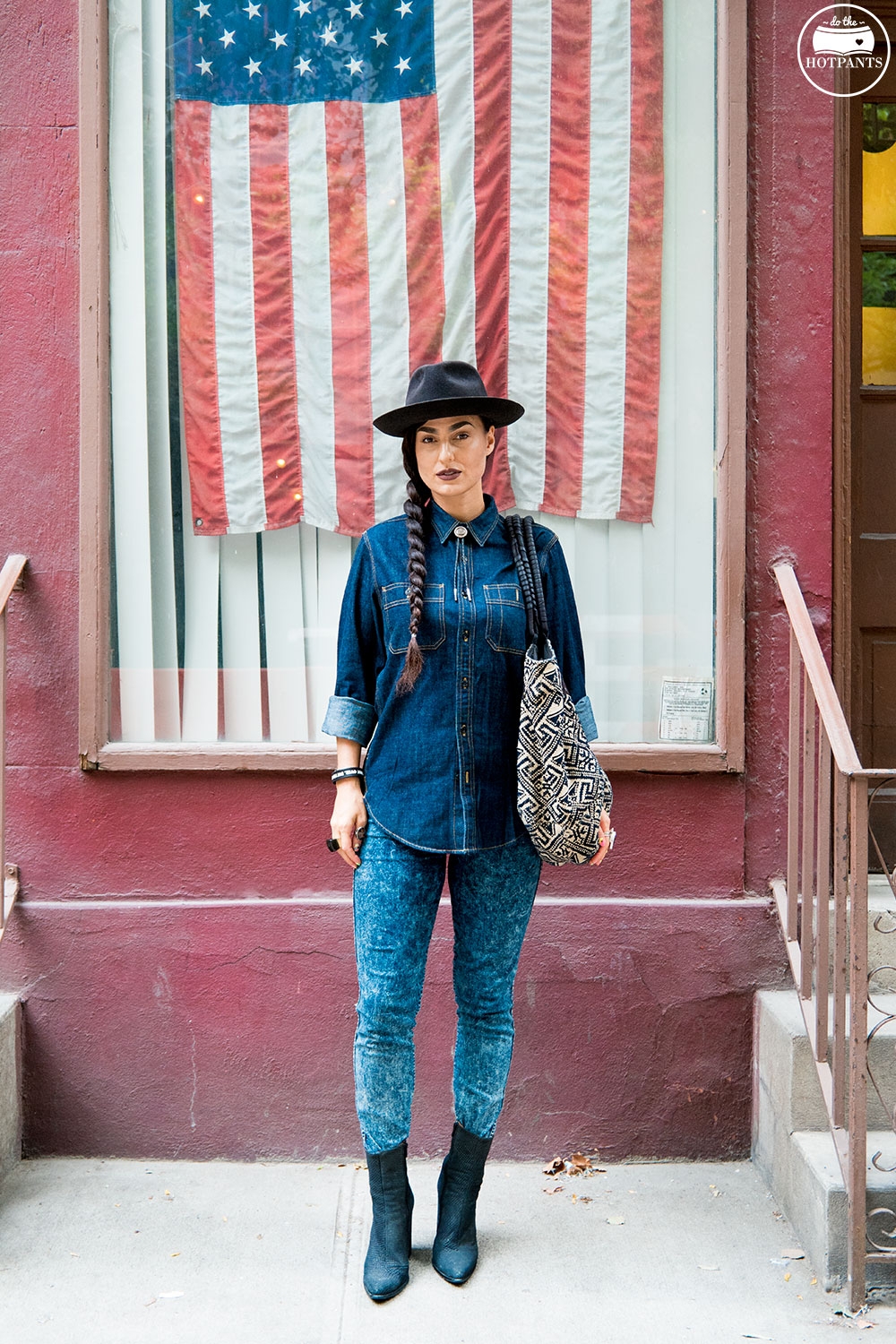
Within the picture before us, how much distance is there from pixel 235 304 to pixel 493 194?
2.98ft

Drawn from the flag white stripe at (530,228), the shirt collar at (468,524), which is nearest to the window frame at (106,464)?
the flag white stripe at (530,228)

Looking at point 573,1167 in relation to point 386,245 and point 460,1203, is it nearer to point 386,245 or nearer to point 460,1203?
point 460,1203

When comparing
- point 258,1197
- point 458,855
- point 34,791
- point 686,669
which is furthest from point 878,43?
point 258,1197

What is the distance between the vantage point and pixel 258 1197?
129 inches

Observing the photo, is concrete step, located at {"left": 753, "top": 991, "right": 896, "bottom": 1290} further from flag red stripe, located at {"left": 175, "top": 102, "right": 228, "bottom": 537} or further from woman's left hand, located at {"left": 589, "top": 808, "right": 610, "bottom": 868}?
flag red stripe, located at {"left": 175, "top": 102, "right": 228, "bottom": 537}

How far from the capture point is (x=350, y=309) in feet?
12.2

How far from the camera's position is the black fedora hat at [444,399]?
267cm

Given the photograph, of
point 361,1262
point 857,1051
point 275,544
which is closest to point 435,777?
point 857,1051

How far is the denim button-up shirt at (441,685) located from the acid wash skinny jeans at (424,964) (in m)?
0.09

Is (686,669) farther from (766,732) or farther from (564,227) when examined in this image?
(564,227)

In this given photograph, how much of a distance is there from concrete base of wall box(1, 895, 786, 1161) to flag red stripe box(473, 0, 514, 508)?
1532 mm

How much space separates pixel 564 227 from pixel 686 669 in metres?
1.49

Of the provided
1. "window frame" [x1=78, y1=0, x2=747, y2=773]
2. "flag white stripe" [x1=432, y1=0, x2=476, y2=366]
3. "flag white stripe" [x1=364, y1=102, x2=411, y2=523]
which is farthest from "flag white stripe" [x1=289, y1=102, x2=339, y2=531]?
"window frame" [x1=78, y1=0, x2=747, y2=773]

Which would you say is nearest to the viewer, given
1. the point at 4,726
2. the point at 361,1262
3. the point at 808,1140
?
the point at 361,1262
